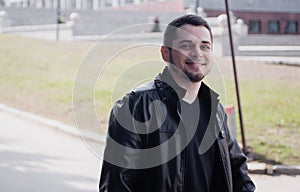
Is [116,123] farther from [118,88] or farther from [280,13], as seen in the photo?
[280,13]

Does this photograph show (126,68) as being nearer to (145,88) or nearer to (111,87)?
(145,88)

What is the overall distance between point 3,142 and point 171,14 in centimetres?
3543

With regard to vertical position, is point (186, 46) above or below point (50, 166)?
above

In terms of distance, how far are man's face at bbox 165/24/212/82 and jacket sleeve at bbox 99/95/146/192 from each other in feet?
0.91

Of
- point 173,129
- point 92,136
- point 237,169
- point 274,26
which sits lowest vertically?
point 274,26

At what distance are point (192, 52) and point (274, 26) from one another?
166ft

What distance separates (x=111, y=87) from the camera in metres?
4.20

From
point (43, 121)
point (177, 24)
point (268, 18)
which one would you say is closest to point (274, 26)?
point (268, 18)

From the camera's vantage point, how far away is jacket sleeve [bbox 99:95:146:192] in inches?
94.3

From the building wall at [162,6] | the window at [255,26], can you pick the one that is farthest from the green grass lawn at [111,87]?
the window at [255,26]

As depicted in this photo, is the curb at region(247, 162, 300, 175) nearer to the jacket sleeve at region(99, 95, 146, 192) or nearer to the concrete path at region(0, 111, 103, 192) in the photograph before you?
the concrete path at region(0, 111, 103, 192)

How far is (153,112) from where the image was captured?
7.86ft

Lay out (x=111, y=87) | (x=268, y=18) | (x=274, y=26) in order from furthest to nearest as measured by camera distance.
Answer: (x=274, y=26)
(x=268, y=18)
(x=111, y=87)

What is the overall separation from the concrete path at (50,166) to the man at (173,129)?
4769 mm
